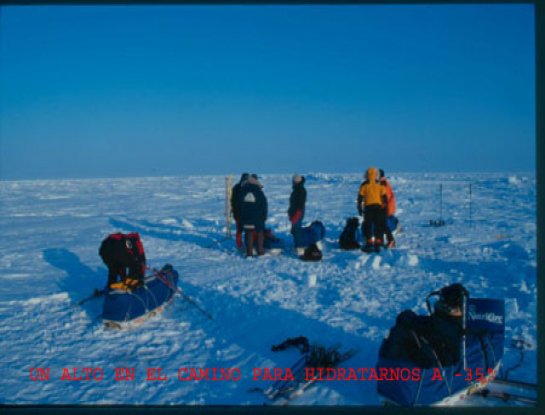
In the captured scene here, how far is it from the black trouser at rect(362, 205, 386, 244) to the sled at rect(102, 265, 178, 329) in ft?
12.8

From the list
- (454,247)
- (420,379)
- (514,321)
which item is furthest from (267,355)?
(454,247)

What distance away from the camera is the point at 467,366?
10.5ft

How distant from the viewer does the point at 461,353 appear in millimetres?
3184

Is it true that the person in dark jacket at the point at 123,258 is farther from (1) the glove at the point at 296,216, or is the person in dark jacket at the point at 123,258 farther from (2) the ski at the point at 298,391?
(1) the glove at the point at 296,216

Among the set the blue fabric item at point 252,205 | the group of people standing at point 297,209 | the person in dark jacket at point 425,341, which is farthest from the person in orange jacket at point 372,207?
the person in dark jacket at point 425,341

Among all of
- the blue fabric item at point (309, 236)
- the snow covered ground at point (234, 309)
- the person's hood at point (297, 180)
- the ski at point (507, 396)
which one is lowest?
the ski at point (507, 396)

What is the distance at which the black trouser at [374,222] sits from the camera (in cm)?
770

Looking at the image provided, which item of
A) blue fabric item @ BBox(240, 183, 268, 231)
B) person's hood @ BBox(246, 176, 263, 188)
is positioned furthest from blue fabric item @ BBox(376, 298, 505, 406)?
person's hood @ BBox(246, 176, 263, 188)

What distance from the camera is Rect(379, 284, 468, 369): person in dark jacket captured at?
A: 306cm

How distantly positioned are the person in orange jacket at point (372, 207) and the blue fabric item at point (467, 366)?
400 cm

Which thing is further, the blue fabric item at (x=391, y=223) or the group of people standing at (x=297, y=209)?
the blue fabric item at (x=391, y=223)

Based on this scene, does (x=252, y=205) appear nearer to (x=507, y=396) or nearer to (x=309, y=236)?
(x=309, y=236)

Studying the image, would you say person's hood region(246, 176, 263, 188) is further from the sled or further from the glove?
the sled

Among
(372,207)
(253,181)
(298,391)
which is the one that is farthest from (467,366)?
(253,181)
